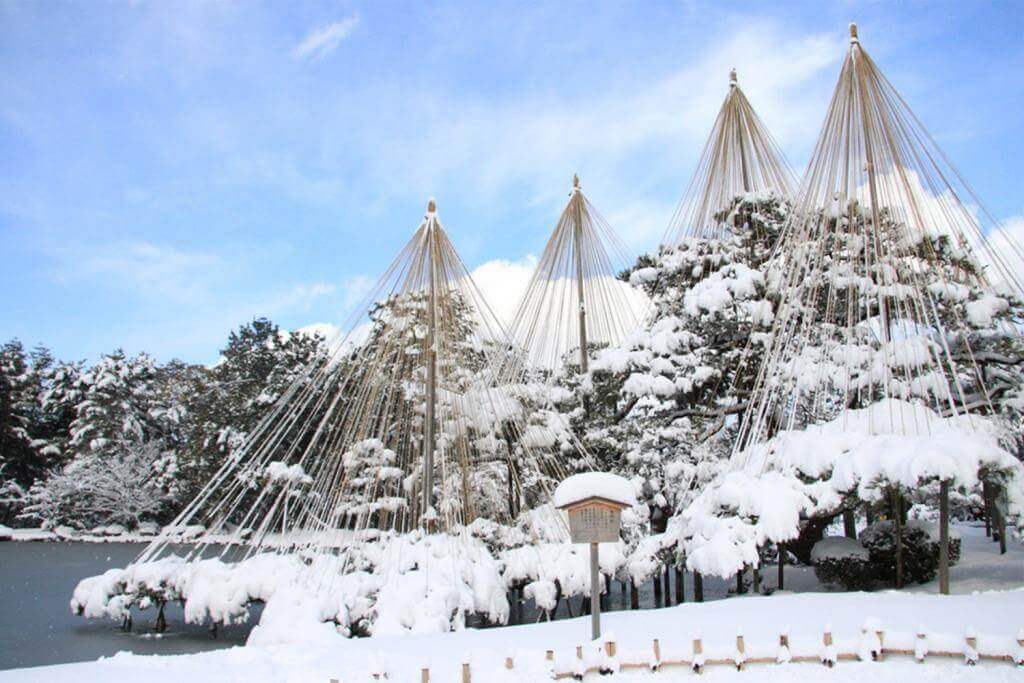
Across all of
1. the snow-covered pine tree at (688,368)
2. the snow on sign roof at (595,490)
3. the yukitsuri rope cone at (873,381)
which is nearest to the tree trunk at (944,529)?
the yukitsuri rope cone at (873,381)

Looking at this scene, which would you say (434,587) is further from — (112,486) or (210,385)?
(112,486)

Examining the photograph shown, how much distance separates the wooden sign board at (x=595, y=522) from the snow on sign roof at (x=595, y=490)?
0.21 feet

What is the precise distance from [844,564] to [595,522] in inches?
188

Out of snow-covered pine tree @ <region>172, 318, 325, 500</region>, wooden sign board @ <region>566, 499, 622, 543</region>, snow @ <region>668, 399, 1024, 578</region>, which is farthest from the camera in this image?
snow-covered pine tree @ <region>172, 318, 325, 500</region>

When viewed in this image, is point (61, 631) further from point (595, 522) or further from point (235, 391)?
point (235, 391)

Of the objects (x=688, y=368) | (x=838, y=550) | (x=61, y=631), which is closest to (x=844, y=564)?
(x=838, y=550)

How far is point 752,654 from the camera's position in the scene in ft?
17.1

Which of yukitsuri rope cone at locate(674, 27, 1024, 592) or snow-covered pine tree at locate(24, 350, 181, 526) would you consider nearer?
yukitsuri rope cone at locate(674, 27, 1024, 592)

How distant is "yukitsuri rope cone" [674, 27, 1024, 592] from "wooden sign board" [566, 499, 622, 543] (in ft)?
5.53

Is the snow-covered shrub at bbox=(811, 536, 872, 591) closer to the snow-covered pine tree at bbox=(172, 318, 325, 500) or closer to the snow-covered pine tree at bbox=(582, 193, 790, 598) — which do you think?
the snow-covered pine tree at bbox=(582, 193, 790, 598)

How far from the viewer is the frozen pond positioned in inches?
358

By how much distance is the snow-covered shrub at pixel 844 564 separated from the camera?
9258 mm

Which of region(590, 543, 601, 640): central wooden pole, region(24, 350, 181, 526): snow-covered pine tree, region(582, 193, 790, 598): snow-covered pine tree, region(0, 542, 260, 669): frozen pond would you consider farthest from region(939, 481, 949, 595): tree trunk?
region(24, 350, 181, 526): snow-covered pine tree

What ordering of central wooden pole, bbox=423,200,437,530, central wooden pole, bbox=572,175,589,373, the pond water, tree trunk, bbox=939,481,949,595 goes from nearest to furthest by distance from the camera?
1. tree trunk, bbox=939,481,949,595
2. the pond water
3. central wooden pole, bbox=423,200,437,530
4. central wooden pole, bbox=572,175,589,373
